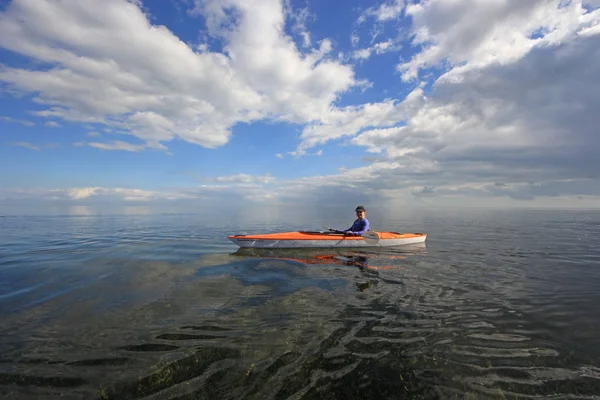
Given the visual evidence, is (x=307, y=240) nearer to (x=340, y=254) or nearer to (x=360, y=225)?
(x=340, y=254)

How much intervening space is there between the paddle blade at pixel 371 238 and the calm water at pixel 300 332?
557cm

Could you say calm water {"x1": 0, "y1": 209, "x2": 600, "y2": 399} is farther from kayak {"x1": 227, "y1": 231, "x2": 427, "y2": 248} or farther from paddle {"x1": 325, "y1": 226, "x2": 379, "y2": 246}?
paddle {"x1": 325, "y1": 226, "x2": 379, "y2": 246}

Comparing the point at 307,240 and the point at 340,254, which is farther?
the point at 307,240

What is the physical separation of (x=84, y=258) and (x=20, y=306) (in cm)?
911

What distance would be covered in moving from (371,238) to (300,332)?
14211mm

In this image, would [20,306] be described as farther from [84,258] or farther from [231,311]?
[84,258]

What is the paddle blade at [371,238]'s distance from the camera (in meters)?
20.5

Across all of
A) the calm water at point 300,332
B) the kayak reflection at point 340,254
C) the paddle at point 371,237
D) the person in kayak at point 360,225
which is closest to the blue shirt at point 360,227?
the person in kayak at point 360,225

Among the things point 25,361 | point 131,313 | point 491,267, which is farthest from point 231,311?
point 491,267

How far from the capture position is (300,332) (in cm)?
736

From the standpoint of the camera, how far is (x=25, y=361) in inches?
241

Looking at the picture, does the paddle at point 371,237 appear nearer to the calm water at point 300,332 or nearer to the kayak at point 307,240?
the kayak at point 307,240

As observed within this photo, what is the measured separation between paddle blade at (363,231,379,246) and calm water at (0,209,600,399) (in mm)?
5568

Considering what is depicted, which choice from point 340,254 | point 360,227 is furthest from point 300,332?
point 360,227
